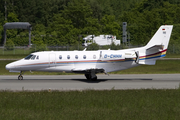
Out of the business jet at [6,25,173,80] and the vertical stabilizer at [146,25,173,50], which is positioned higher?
the vertical stabilizer at [146,25,173,50]

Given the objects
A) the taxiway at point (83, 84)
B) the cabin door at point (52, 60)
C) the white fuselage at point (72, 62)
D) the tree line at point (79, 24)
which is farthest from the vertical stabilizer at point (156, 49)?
the tree line at point (79, 24)

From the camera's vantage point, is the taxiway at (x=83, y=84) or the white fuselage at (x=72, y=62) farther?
the white fuselage at (x=72, y=62)

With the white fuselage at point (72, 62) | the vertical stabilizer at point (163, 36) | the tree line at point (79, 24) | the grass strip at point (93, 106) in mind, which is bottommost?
the grass strip at point (93, 106)

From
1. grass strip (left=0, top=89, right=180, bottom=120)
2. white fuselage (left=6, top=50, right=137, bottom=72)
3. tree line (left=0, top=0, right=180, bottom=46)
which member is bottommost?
grass strip (left=0, top=89, right=180, bottom=120)

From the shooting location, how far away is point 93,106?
1515 cm

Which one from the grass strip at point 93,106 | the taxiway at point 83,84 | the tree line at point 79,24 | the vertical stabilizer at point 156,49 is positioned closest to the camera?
the grass strip at point 93,106

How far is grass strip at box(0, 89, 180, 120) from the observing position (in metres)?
13.1

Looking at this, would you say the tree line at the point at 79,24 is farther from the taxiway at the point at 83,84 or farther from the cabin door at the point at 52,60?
the cabin door at the point at 52,60

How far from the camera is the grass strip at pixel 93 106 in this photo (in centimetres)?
1306

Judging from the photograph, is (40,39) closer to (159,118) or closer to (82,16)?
(82,16)

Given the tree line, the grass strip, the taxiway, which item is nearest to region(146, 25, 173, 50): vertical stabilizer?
the taxiway

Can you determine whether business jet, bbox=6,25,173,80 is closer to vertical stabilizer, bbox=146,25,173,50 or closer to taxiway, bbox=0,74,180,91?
vertical stabilizer, bbox=146,25,173,50

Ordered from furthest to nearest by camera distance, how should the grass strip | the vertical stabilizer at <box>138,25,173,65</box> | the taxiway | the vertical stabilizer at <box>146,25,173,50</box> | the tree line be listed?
the tree line → the vertical stabilizer at <box>146,25,173,50</box> → the vertical stabilizer at <box>138,25,173,65</box> → the taxiway → the grass strip

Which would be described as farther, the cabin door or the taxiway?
the cabin door
